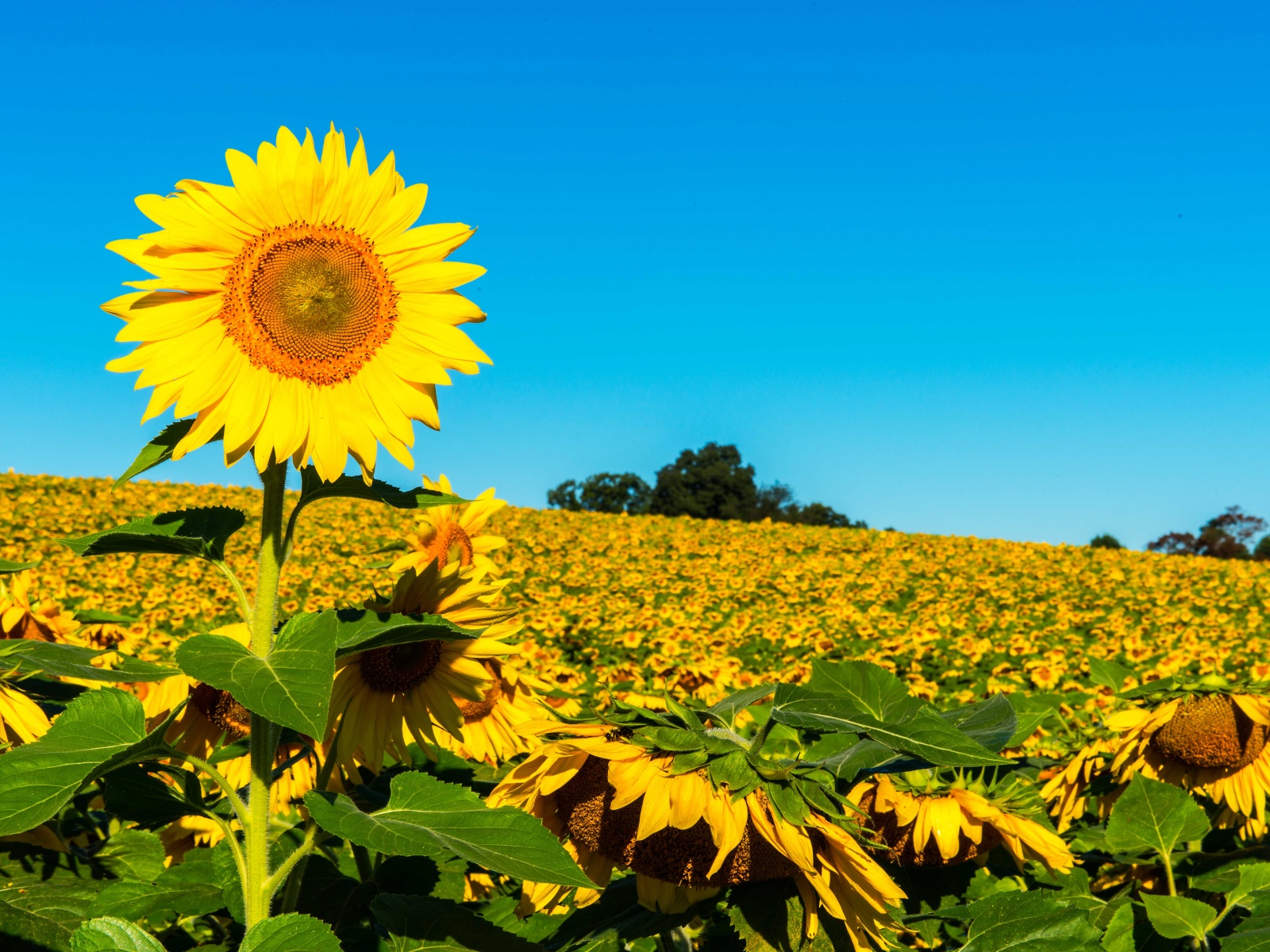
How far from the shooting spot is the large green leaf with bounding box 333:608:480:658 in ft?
4.99

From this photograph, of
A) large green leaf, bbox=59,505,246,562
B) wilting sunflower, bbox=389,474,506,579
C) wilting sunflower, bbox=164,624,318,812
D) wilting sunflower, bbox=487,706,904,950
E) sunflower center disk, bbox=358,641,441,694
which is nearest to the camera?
wilting sunflower, bbox=487,706,904,950

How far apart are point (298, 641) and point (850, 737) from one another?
108cm

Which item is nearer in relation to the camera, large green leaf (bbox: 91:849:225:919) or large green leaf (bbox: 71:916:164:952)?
large green leaf (bbox: 71:916:164:952)

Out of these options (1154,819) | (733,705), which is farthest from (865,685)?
(1154,819)

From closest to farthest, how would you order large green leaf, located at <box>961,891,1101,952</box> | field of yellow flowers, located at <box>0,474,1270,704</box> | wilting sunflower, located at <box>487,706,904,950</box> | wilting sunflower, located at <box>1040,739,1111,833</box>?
wilting sunflower, located at <box>487,706,904,950</box> < large green leaf, located at <box>961,891,1101,952</box> < wilting sunflower, located at <box>1040,739,1111,833</box> < field of yellow flowers, located at <box>0,474,1270,704</box>

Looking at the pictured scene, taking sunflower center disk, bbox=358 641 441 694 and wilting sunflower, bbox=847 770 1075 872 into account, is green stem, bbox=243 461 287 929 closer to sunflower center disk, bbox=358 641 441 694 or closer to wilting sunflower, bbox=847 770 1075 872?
sunflower center disk, bbox=358 641 441 694

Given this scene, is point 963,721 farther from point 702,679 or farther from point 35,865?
point 702,679

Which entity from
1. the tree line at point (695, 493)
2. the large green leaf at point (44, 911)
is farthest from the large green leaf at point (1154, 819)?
the tree line at point (695, 493)

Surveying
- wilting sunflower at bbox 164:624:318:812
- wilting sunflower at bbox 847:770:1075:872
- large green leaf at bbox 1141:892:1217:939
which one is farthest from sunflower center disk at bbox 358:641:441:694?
large green leaf at bbox 1141:892:1217:939

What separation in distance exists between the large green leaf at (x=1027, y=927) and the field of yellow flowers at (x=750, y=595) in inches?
54.6

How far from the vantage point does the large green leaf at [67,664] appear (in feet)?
5.18

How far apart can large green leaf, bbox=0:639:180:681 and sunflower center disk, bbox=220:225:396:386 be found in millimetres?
565

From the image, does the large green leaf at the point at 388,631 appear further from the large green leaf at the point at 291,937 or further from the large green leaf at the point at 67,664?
the large green leaf at the point at 291,937

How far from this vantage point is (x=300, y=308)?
1762 millimetres
